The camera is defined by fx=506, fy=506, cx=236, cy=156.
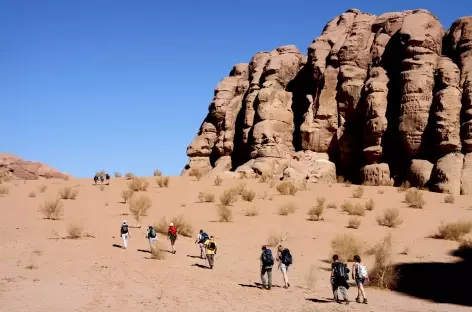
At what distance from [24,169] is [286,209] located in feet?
97.9

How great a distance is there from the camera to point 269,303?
480 inches

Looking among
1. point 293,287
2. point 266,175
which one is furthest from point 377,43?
point 293,287

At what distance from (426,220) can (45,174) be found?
114 feet

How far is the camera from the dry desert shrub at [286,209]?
25.6 m

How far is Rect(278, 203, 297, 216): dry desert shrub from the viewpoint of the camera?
83.9 feet


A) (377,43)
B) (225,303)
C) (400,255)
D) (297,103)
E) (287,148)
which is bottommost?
(225,303)

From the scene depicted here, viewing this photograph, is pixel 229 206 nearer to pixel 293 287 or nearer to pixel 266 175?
pixel 266 175

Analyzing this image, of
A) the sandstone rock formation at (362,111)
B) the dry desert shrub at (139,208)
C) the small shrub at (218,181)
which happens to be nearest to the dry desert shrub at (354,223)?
the sandstone rock formation at (362,111)

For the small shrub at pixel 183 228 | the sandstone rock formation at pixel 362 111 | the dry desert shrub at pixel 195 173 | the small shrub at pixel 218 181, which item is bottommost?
the small shrub at pixel 183 228

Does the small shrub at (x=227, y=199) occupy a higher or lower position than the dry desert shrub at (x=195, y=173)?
lower

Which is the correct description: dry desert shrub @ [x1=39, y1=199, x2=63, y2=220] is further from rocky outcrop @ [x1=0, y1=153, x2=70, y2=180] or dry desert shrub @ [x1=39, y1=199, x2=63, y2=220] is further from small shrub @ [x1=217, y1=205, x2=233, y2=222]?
rocky outcrop @ [x1=0, y1=153, x2=70, y2=180]

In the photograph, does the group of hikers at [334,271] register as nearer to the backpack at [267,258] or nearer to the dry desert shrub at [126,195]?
the backpack at [267,258]

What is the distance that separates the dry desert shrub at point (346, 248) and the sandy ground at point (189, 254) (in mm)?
522

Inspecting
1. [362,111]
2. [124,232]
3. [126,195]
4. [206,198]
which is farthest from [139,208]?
[362,111]
